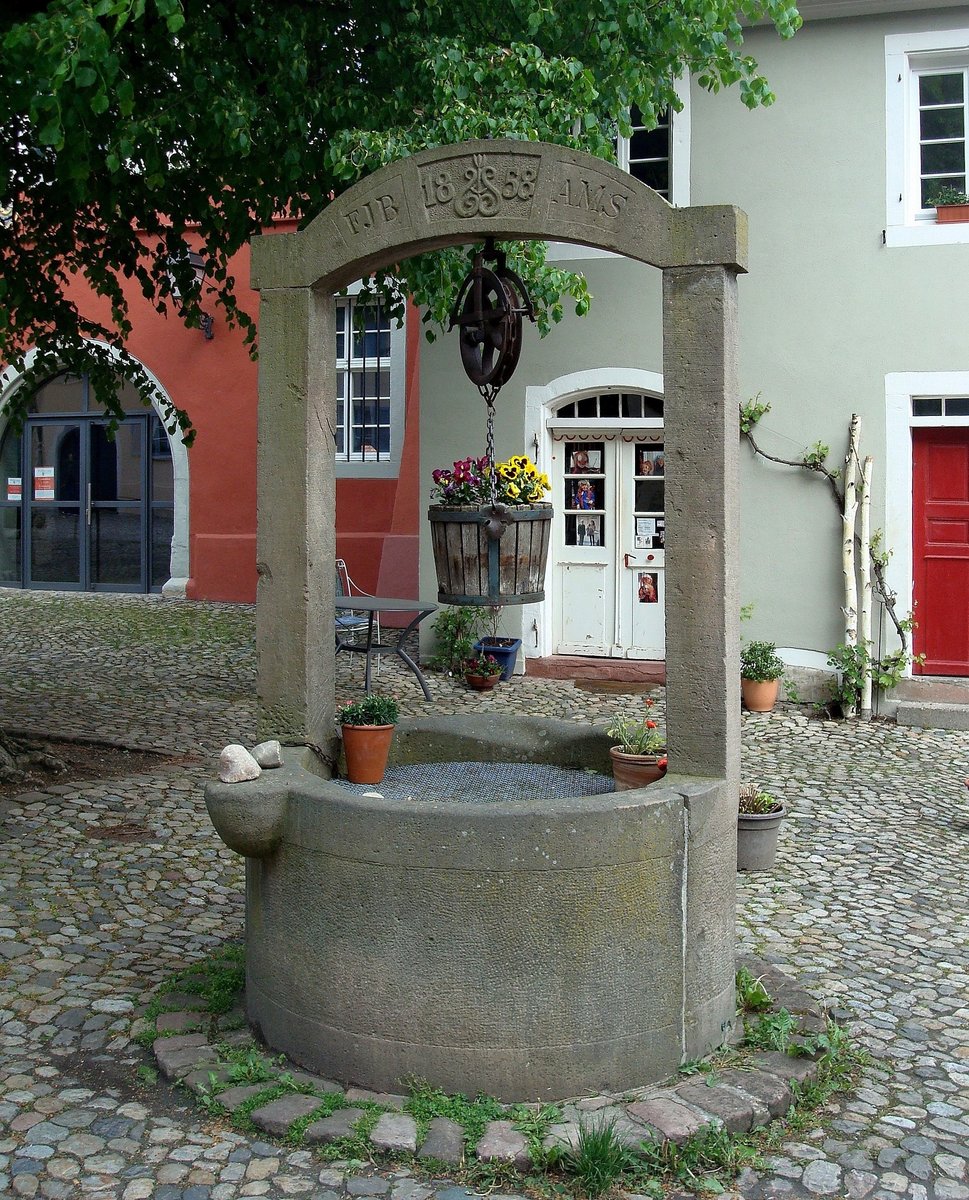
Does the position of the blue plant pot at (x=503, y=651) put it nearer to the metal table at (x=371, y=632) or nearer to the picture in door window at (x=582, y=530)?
the metal table at (x=371, y=632)

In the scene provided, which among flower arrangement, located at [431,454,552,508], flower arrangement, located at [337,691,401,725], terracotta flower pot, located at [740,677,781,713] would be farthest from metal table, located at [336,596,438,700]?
flower arrangement, located at [337,691,401,725]

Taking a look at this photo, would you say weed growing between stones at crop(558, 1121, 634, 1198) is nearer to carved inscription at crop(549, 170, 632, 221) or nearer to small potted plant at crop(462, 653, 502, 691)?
carved inscription at crop(549, 170, 632, 221)

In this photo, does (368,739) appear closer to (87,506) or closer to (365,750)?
(365,750)

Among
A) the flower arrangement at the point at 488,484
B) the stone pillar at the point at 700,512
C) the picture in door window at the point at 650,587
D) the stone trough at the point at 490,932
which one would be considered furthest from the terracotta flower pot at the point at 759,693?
the stone trough at the point at 490,932

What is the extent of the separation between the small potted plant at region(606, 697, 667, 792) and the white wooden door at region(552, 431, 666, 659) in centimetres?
618

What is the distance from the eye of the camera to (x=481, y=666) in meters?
10.1

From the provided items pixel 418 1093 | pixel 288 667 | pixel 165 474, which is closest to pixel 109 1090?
pixel 418 1093

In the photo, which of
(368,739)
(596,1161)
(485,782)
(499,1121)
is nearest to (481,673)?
(485,782)

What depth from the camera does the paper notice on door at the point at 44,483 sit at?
15.9 m

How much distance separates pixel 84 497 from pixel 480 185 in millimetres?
12740

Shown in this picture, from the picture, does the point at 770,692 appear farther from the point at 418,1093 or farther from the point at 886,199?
the point at 418,1093

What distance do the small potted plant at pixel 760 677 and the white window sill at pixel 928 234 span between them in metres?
3.17

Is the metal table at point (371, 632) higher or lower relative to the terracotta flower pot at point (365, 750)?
higher

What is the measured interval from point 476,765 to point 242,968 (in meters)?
1.08
